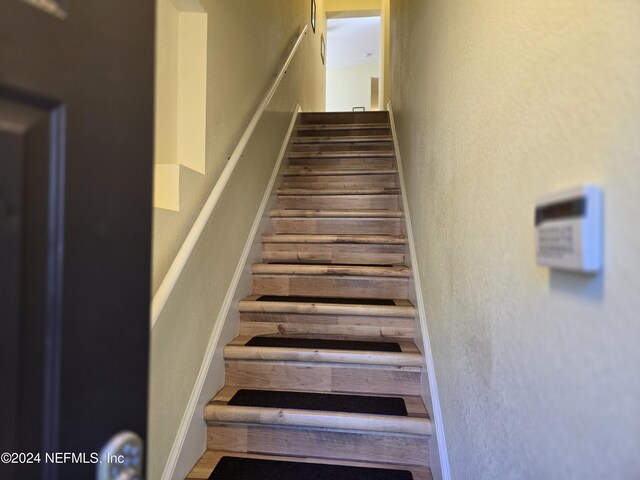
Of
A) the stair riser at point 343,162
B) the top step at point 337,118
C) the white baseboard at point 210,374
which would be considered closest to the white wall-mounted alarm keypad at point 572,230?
the white baseboard at point 210,374

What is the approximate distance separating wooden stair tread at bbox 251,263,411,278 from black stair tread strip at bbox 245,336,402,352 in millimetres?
425

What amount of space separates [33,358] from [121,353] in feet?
0.34

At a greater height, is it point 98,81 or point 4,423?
point 98,81

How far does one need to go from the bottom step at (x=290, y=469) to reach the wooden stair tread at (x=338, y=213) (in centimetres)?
151

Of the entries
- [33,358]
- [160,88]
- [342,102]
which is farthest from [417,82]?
[342,102]

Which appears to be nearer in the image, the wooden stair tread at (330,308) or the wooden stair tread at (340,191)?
the wooden stair tread at (330,308)

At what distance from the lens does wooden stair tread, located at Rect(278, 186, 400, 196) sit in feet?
8.48

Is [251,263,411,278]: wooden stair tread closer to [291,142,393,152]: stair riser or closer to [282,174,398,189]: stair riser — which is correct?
[282,174,398,189]: stair riser

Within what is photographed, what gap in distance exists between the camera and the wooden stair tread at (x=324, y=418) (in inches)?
52.4

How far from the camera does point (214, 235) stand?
156 centimetres

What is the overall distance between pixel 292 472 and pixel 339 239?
52.3 inches

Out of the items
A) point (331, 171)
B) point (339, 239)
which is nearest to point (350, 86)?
point (331, 171)

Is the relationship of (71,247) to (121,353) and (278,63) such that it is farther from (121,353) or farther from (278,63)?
(278,63)

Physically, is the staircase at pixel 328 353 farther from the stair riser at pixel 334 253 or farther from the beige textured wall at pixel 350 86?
the beige textured wall at pixel 350 86
